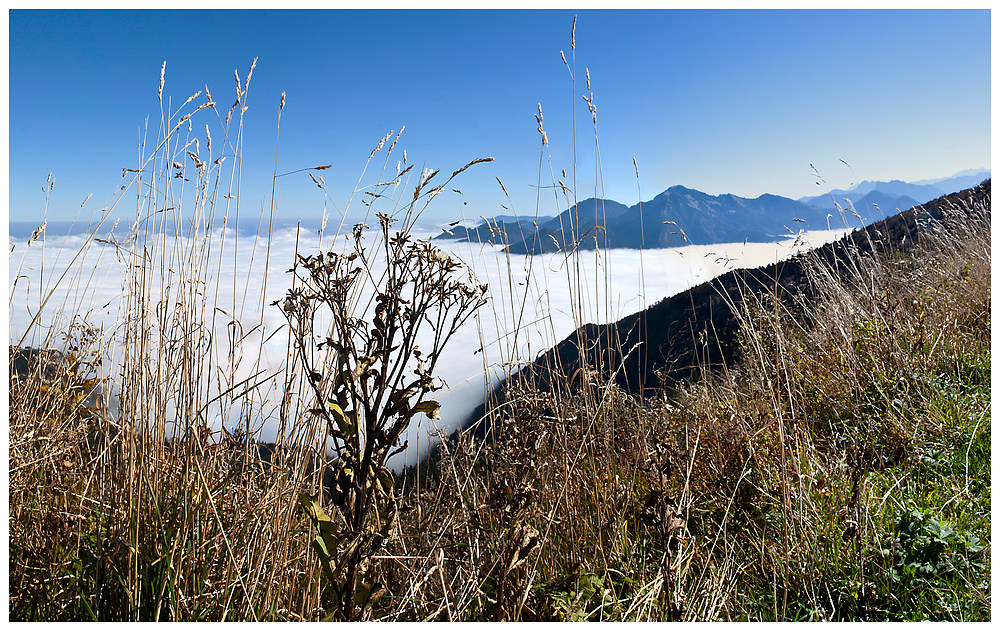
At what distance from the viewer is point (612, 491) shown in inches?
64.2

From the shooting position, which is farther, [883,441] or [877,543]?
[883,441]

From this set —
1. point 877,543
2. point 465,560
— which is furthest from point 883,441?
point 465,560

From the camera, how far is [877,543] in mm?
1403

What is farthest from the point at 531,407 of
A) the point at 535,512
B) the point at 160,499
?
the point at 160,499

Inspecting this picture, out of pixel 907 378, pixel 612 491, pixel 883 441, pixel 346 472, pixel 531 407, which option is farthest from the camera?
pixel 907 378

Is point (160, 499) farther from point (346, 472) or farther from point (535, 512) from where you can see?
point (535, 512)

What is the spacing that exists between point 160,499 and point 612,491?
120 centimetres

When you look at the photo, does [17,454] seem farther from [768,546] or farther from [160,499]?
[768,546]

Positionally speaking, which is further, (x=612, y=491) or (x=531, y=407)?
(x=612, y=491)

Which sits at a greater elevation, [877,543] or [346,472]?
[346,472]
